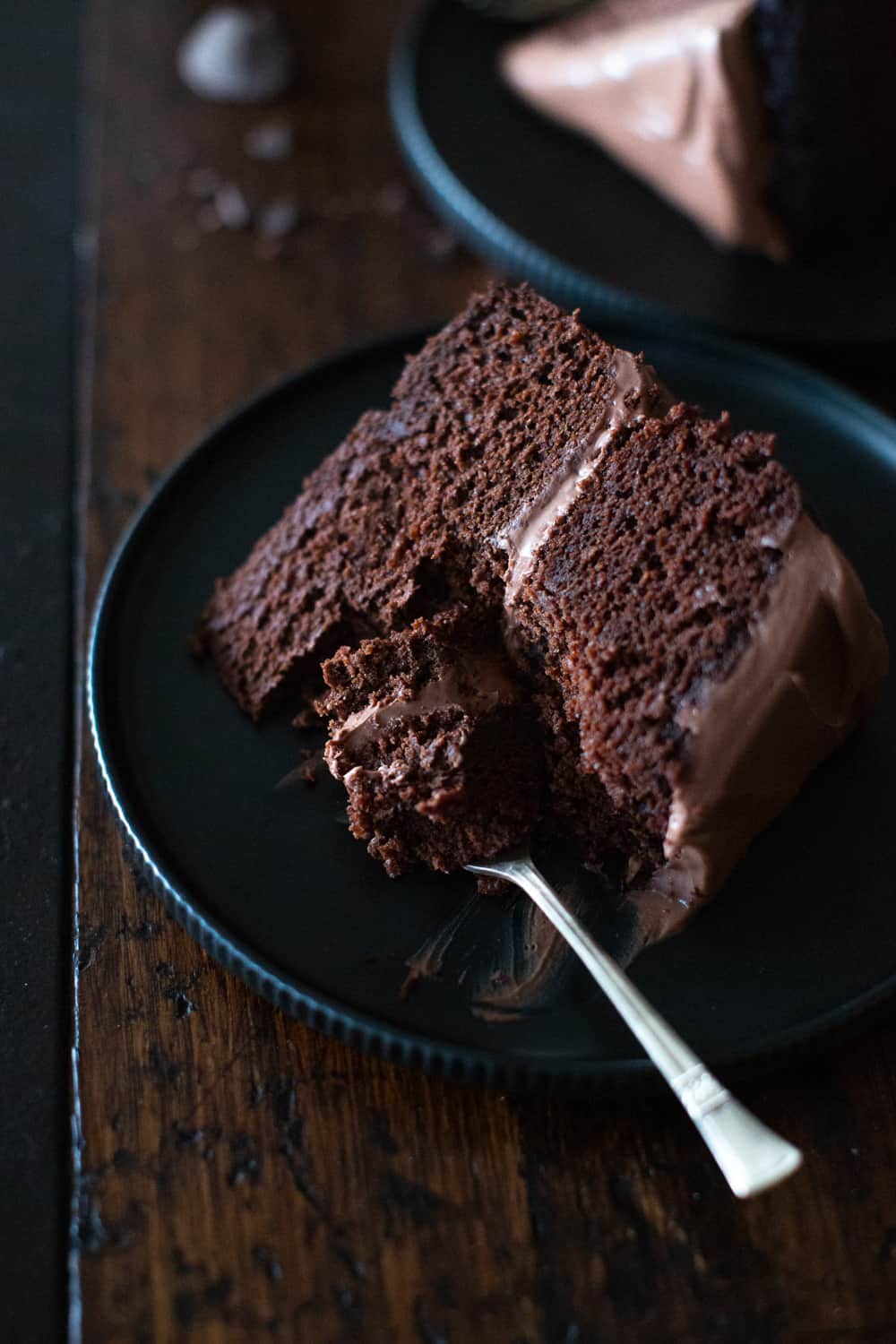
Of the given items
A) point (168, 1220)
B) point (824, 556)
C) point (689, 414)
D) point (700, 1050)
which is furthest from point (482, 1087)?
point (689, 414)

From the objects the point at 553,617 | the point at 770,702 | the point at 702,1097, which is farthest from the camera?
the point at 553,617

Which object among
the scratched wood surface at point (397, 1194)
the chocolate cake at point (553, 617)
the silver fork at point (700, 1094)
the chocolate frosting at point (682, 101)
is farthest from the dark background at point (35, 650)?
the chocolate frosting at point (682, 101)

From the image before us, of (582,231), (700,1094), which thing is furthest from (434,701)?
(582,231)

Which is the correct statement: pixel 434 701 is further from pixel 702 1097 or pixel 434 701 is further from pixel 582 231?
pixel 582 231

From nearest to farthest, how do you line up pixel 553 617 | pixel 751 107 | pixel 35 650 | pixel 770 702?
pixel 770 702 < pixel 553 617 < pixel 35 650 < pixel 751 107

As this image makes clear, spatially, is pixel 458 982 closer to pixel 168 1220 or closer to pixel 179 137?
pixel 168 1220

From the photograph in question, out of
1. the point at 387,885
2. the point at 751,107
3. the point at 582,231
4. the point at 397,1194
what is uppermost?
the point at 751,107
